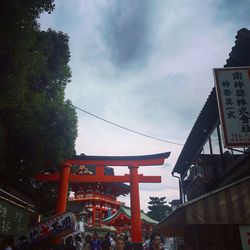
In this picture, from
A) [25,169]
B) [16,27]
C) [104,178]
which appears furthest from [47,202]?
[16,27]

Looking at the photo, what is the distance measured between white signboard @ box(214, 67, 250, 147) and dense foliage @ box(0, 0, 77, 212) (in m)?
5.39

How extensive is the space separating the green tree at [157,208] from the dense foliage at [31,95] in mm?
52330

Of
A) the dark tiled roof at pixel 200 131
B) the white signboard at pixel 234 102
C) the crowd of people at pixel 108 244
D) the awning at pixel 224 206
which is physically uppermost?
A: the dark tiled roof at pixel 200 131

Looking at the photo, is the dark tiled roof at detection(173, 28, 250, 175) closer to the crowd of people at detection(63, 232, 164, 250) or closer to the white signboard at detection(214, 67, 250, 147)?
the white signboard at detection(214, 67, 250, 147)

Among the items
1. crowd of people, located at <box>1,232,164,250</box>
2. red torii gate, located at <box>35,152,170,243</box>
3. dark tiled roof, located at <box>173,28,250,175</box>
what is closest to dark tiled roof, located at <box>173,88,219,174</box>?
dark tiled roof, located at <box>173,28,250,175</box>

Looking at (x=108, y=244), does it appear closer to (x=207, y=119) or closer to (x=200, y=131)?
(x=200, y=131)

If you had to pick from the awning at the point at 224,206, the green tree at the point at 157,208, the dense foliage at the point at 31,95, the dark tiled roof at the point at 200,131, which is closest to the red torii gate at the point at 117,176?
the dense foliage at the point at 31,95

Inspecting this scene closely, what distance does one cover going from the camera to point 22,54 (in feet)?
24.1

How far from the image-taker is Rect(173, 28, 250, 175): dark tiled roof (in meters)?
7.59

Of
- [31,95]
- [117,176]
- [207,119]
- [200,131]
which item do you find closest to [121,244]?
[207,119]

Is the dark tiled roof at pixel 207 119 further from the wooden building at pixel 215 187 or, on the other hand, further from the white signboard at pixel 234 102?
the white signboard at pixel 234 102

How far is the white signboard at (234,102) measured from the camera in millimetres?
6764

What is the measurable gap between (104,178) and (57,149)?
5.76 meters

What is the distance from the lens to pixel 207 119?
432 inches
